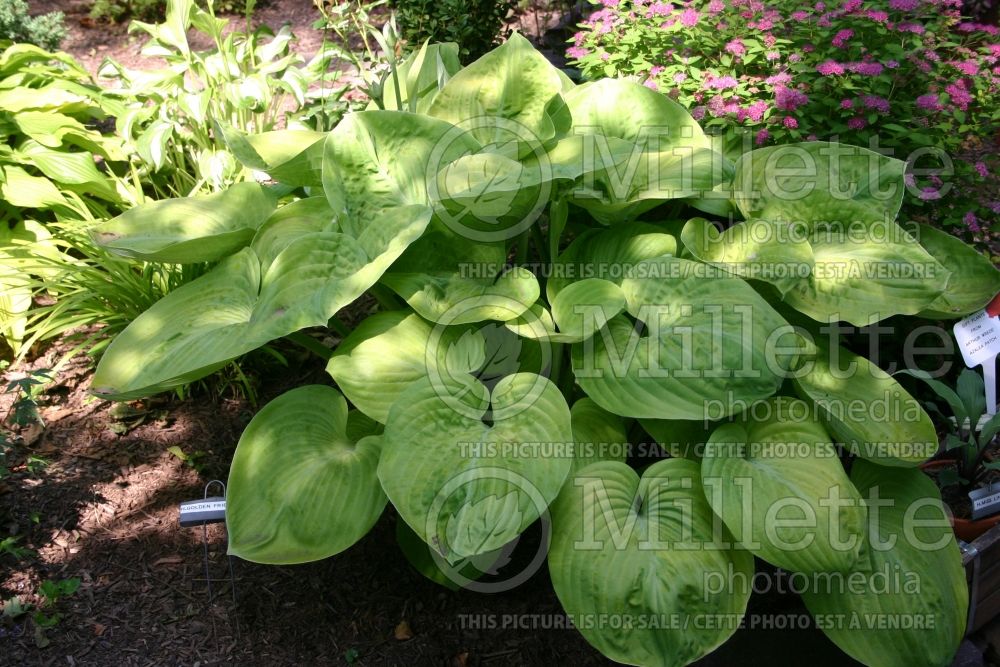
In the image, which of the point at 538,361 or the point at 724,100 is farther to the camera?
the point at 724,100

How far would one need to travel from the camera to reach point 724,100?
227 centimetres

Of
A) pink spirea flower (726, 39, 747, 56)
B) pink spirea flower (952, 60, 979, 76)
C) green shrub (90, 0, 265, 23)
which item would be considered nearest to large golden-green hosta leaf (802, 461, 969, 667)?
pink spirea flower (952, 60, 979, 76)

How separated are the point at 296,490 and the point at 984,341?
1675mm

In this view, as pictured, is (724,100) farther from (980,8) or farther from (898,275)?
(980,8)

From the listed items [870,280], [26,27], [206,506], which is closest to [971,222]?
[870,280]

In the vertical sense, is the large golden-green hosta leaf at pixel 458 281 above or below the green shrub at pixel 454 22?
below

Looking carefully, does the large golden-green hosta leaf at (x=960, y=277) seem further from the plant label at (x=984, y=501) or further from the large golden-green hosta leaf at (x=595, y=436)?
the large golden-green hosta leaf at (x=595, y=436)

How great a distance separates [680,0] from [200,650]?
8.51ft

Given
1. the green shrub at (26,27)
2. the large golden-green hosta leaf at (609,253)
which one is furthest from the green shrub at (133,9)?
the large golden-green hosta leaf at (609,253)

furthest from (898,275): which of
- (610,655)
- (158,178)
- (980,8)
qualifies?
(980,8)

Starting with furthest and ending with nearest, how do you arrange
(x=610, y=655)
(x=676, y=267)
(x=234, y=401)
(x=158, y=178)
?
(x=158, y=178), (x=234, y=401), (x=676, y=267), (x=610, y=655)

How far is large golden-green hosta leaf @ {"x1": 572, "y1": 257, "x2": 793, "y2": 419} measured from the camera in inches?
63.1

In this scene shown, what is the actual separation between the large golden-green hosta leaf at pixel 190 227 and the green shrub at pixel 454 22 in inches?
66.0

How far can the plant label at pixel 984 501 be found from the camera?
71.6 inches
